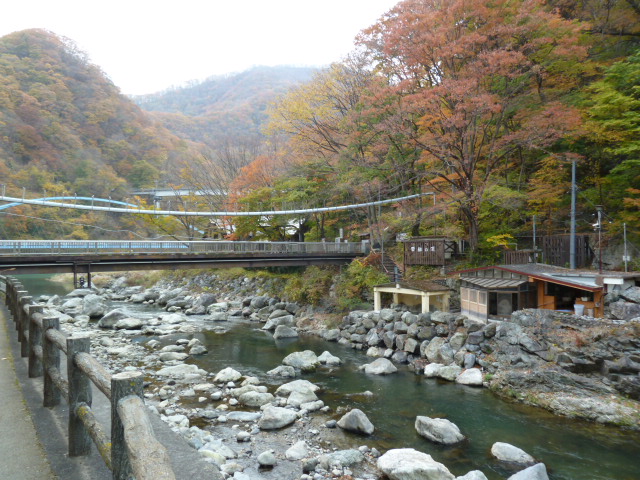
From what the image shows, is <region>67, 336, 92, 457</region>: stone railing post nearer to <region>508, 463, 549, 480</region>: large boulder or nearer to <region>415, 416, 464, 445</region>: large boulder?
<region>508, 463, 549, 480</region>: large boulder

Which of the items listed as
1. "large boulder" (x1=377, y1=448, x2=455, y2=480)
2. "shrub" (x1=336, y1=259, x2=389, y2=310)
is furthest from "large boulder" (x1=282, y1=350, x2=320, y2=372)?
"shrub" (x1=336, y1=259, x2=389, y2=310)

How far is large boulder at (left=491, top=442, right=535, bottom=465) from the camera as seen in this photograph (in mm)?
7066

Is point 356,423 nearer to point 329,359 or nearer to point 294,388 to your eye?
point 294,388

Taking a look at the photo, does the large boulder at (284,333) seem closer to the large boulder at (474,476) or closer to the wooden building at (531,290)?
the wooden building at (531,290)

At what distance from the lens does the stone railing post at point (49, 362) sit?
3.46 m

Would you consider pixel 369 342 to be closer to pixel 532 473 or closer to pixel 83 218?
pixel 532 473

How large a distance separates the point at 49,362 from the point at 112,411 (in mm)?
2026

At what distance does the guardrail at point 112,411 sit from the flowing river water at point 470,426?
6039 millimetres

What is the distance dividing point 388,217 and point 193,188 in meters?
19.4

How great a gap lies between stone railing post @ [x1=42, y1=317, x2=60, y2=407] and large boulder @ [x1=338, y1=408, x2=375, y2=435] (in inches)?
237

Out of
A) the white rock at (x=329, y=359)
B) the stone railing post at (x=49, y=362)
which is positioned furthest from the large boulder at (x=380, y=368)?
the stone railing post at (x=49, y=362)

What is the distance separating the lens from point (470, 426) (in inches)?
335

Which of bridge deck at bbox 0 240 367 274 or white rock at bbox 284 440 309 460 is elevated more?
bridge deck at bbox 0 240 367 274

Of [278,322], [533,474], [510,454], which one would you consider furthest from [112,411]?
[278,322]
